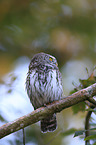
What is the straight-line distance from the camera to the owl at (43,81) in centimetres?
371

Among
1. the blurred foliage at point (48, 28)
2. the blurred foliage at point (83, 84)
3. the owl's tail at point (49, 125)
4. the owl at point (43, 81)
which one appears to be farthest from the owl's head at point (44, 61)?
the blurred foliage at point (48, 28)

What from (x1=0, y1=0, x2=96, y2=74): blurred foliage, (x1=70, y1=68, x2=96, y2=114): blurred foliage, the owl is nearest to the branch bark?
(x1=70, y1=68, x2=96, y2=114): blurred foliage

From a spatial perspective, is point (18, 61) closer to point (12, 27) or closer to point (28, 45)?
point (28, 45)

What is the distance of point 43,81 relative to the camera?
3.71 meters

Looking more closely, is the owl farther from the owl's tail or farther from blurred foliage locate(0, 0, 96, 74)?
blurred foliage locate(0, 0, 96, 74)

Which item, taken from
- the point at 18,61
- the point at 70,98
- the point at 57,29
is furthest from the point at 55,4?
the point at 70,98

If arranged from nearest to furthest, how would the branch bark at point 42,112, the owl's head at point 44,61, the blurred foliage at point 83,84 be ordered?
1. the branch bark at point 42,112
2. the blurred foliage at point 83,84
3. the owl's head at point 44,61

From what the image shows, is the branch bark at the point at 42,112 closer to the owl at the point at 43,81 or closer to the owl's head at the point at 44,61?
the owl at the point at 43,81

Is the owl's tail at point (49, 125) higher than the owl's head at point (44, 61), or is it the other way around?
the owl's head at point (44, 61)

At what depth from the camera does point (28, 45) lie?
7.17 meters

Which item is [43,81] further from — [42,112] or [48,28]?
[48,28]

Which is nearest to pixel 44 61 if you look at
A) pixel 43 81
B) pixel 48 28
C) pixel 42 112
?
pixel 43 81

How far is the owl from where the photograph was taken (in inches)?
146

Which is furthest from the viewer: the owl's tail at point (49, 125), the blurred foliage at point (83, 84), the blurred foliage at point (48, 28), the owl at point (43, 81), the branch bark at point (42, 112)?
the blurred foliage at point (48, 28)
